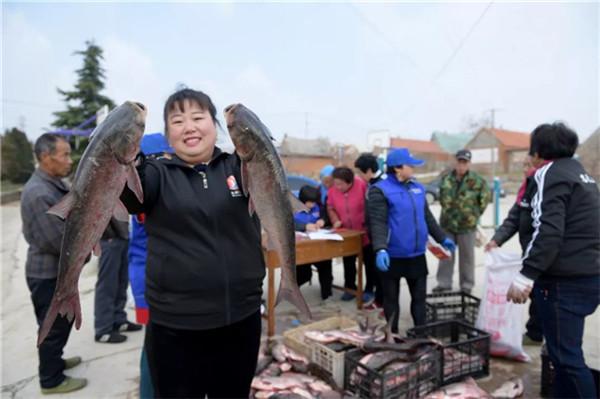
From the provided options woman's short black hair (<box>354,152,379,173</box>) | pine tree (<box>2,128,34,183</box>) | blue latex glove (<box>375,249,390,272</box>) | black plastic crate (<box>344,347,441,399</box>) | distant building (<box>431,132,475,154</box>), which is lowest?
black plastic crate (<box>344,347,441,399</box>)

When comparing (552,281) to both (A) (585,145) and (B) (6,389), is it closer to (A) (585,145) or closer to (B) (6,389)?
(B) (6,389)

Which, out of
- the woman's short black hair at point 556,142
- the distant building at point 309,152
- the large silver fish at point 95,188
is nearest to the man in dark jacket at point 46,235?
the large silver fish at point 95,188

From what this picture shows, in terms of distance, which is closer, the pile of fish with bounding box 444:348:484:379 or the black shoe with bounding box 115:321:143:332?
the pile of fish with bounding box 444:348:484:379

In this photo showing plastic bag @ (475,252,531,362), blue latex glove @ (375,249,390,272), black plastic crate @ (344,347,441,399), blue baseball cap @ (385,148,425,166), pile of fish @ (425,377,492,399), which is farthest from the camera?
blue baseball cap @ (385,148,425,166)

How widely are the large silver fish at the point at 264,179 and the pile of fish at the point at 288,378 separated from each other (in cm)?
204

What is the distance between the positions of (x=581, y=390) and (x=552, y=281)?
75cm

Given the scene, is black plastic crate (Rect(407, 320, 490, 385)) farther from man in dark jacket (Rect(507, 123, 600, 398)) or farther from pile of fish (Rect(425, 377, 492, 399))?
man in dark jacket (Rect(507, 123, 600, 398))

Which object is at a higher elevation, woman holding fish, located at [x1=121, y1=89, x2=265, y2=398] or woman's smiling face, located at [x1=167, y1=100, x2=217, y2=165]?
woman's smiling face, located at [x1=167, y1=100, x2=217, y2=165]

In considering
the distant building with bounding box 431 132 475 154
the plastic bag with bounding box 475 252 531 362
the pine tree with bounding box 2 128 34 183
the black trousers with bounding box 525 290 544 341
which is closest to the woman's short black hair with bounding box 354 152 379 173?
the plastic bag with bounding box 475 252 531 362

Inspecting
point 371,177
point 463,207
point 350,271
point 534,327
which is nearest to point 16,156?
point 350,271

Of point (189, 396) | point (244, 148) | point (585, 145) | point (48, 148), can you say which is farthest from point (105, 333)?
point (585, 145)

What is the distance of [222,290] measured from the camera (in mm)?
1887

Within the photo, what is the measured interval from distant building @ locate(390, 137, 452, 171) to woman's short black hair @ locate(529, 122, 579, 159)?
4147 cm

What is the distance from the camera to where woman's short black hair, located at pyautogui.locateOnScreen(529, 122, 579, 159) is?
2916 millimetres
